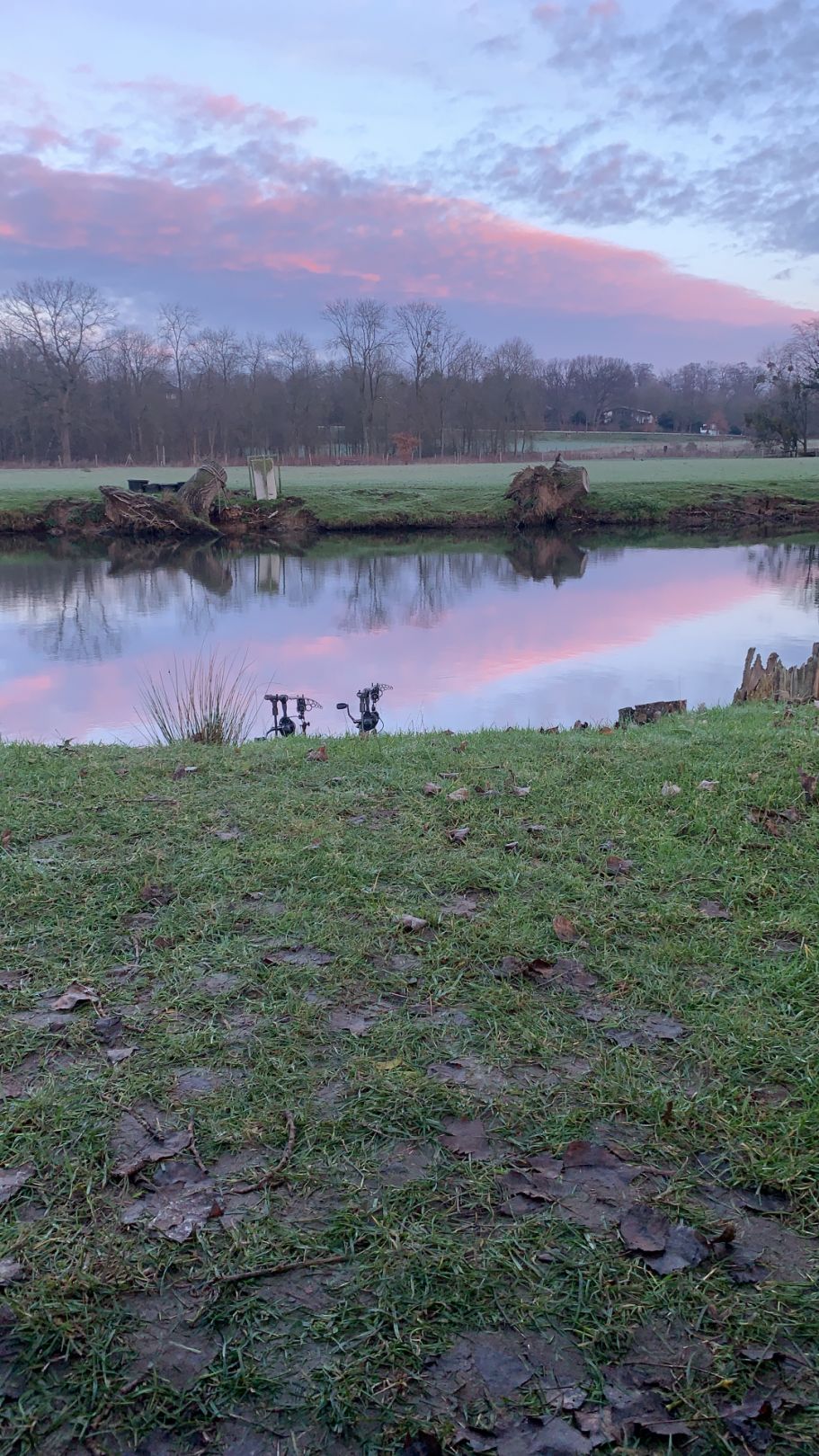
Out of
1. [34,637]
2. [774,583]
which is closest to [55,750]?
[34,637]

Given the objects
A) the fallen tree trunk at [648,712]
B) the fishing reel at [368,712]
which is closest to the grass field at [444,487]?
the fishing reel at [368,712]

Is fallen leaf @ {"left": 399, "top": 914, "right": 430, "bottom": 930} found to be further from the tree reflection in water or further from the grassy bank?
the tree reflection in water

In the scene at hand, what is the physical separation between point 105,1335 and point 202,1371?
0.78 feet

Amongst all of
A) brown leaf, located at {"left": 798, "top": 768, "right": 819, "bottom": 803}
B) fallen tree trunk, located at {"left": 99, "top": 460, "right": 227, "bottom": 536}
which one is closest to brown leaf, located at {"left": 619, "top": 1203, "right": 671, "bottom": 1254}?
brown leaf, located at {"left": 798, "top": 768, "right": 819, "bottom": 803}

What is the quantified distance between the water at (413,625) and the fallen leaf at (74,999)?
6.93m

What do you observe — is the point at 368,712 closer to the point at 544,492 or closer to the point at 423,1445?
the point at 423,1445

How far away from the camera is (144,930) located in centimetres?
382

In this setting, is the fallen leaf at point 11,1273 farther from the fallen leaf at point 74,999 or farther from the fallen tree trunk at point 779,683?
the fallen tree trunk at point 779,683

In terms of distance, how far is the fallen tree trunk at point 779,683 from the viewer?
9766 millimetres

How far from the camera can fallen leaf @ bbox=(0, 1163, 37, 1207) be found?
7.97ft

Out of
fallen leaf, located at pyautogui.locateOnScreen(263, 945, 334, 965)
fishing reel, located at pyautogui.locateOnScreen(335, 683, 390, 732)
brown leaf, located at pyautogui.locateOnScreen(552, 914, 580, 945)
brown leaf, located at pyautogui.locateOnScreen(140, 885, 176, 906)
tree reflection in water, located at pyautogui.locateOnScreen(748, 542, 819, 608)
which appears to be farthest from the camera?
tree reflection in water, located at pyautogui.locateOnScreen(748, 542, 819, 608)

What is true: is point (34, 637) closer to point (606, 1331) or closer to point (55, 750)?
point (55, 750)

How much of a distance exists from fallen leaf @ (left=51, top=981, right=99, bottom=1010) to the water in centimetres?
693

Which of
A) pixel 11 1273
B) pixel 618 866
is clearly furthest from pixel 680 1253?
pixel 618 866
